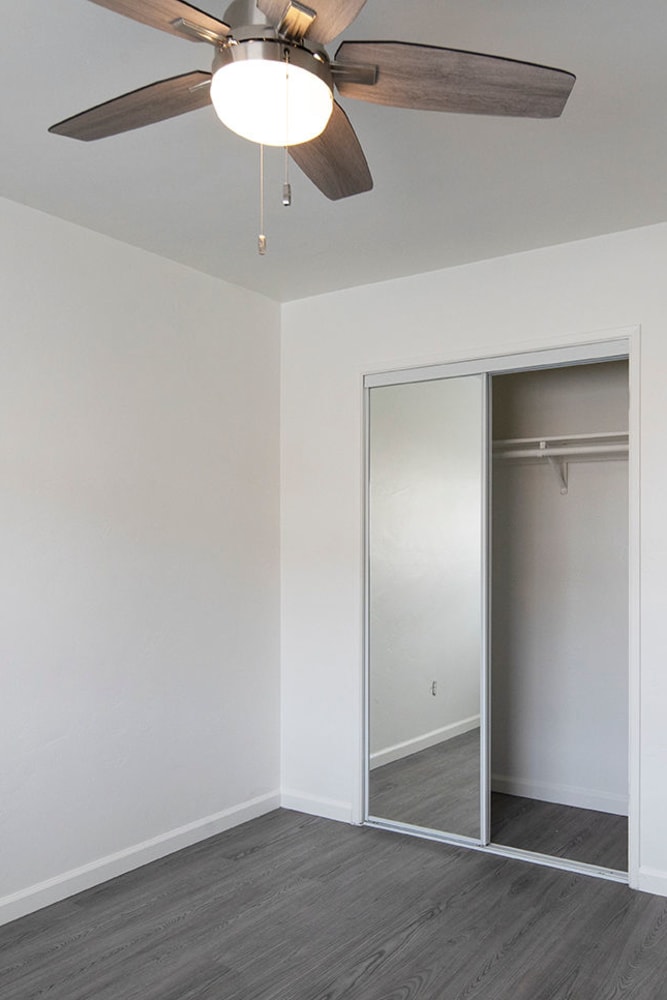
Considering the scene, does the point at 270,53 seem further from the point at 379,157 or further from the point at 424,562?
the point at 424,562

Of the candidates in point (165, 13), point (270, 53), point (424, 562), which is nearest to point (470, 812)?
point (424, 562)

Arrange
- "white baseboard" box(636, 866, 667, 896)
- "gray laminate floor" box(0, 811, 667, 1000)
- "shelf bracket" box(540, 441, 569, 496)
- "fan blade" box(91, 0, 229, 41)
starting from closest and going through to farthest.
Answer: "fan blade" box(91, 0, 229, 41) < "gray laminate floor" box(0, 811, 667, 1000) < "white baseboard" box(636, 866, 667, 896) < "shelf bracket" box(540, 441, 569, 496)

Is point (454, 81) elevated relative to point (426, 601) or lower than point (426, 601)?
elevated

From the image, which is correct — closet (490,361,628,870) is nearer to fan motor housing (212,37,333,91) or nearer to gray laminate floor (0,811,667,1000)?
gray laminate floor (0,811,667,1000)

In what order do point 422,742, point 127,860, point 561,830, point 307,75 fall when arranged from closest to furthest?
point 307,75, point 127,860, point 561,830, point 422,742

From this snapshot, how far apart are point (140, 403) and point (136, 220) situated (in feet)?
2.55

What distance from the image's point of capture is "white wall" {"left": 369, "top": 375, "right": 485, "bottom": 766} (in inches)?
155

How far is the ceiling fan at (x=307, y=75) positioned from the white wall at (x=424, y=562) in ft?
7.29

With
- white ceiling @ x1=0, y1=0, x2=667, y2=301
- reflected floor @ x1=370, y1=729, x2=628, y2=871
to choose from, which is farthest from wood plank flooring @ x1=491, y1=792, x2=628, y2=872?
white ceiling @ x1=0, y1=0, x2=667, y2=301

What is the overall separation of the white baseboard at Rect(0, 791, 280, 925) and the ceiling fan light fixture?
283 centimetres

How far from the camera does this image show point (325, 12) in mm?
1605

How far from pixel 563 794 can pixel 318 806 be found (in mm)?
1291

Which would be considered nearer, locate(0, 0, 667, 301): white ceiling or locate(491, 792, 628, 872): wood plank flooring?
locate(0, 0, 667, 301): white ceiling

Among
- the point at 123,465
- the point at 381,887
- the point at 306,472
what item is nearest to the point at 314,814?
the point at 381,887
